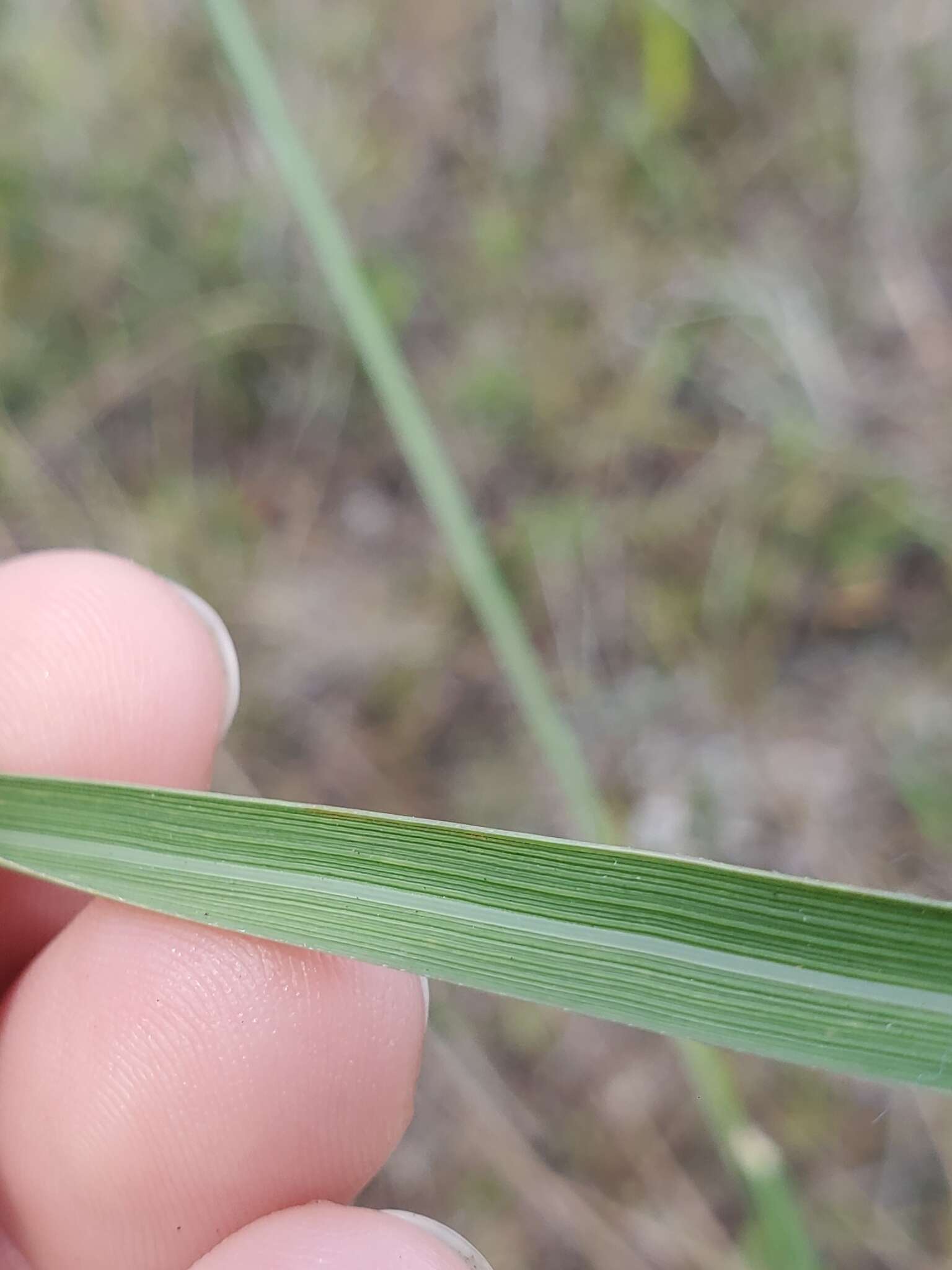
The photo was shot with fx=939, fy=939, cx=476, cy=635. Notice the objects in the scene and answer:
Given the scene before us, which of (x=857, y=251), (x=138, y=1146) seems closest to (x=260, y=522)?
(x=138, y=1146)

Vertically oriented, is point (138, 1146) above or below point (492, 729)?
above

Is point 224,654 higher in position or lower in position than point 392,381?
lower

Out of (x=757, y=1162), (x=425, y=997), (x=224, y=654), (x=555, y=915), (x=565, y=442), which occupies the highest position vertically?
(x=555, y=915)

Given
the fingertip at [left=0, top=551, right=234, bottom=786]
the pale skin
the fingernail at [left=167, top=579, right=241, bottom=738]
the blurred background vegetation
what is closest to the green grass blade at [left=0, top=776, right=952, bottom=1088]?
the pale skin

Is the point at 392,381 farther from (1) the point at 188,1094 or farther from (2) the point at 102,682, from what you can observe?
(1) the point at 188,1094

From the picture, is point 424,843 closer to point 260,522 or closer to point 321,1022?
point 321,1022

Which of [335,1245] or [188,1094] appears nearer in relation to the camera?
[335,1245]

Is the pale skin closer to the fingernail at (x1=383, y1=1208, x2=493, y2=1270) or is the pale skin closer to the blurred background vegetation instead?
the fingernail at (x1=383, y1=1208, x2=493, y2=1270)

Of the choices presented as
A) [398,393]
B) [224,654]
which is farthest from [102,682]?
[398,393]
